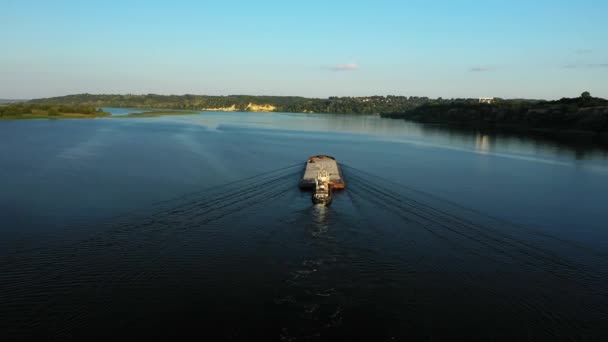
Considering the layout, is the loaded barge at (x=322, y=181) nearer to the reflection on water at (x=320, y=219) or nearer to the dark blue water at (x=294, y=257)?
the reflection on water at (x=320, y=219)

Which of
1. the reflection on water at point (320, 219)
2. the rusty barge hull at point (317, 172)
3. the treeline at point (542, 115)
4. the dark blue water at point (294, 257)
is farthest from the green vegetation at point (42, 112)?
the treeline at point (542, 115)

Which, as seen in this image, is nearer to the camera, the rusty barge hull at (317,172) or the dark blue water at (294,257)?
the dark blue water at (294,257)

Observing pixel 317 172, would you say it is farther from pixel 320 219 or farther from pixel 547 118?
pixel 547 118

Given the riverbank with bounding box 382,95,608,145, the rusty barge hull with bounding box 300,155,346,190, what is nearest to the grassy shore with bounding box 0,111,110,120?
the rusty barge hull with bounding box 300,155,346,190

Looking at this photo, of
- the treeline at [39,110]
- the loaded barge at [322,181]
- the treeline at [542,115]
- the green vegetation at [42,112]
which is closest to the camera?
the loaded barge at [322,181]

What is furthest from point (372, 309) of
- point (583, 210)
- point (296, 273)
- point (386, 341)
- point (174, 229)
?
point (583, 210)

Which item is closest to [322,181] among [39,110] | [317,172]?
[317,172]

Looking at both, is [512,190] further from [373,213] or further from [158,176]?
[158,176]
